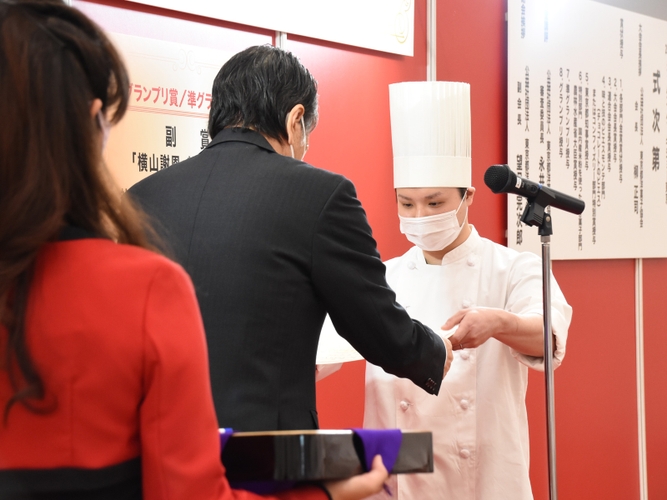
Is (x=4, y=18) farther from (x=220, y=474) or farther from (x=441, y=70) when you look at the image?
(x=441, y=70)

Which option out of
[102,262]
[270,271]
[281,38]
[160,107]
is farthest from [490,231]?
[102,262]

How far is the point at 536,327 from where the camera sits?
1.74m

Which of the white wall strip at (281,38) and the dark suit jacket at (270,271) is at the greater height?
the white wall strip at (281,38)

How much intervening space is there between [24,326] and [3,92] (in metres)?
0.21

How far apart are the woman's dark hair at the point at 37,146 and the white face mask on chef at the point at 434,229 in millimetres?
1243

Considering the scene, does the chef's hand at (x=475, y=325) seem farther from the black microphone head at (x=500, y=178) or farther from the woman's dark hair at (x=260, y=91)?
the woman's dark hair at (x=260, y=91)

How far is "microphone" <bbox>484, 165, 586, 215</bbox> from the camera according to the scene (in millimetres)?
1515

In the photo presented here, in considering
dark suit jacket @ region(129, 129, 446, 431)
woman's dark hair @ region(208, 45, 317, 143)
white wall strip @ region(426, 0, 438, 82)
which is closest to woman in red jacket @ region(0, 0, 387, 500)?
dark suit jacket @ region(129, 129, 446, 431)

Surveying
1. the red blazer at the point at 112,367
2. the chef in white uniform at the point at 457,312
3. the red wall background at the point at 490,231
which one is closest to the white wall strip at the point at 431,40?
the red wall background at the point at 490,231

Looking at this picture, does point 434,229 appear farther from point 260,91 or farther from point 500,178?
point 260,91

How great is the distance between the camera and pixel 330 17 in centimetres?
227

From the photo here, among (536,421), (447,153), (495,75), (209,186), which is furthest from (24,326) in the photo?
(536,421)

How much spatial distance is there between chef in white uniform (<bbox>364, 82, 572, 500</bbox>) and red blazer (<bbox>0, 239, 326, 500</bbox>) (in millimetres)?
1082

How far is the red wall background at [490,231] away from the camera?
89.7 inches
